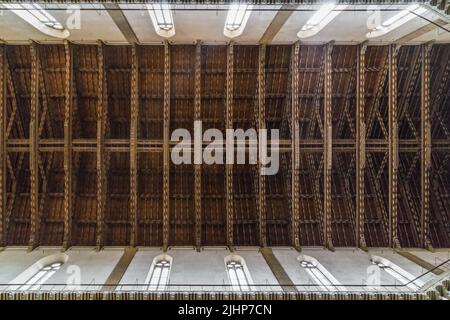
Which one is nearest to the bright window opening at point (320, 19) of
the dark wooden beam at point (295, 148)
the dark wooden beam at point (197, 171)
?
the dark wooden beam at point (295, 148)

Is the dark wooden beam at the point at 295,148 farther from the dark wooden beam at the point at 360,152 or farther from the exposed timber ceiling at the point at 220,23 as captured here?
the dark wooden beam at the point at 360,152

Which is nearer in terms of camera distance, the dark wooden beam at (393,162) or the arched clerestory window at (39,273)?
the arched clerestory window at (39,273)

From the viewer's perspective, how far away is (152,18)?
43.6 feet

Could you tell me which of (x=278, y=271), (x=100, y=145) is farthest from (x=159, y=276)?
(x=100, y=145)

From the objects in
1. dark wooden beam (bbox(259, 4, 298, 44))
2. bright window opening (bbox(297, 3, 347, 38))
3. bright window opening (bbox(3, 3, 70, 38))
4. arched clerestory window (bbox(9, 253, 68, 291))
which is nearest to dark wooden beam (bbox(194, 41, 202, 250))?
dark wooden beam (bbox(259, 4, 298, 44))

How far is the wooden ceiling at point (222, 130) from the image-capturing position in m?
16.1

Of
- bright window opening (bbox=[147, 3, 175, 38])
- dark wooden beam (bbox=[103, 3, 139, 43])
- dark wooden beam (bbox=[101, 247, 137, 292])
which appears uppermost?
bright window opening (bbox=[147, 3, 175, 38])

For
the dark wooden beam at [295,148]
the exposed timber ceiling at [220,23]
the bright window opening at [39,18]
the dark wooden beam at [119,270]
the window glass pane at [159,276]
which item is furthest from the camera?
the dark wooden beam at [295,148]

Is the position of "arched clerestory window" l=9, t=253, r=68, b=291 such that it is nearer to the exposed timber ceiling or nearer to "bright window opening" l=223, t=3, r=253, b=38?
the exposed timber ceiling

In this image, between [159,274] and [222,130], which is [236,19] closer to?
[222,130]

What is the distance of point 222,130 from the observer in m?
18.2

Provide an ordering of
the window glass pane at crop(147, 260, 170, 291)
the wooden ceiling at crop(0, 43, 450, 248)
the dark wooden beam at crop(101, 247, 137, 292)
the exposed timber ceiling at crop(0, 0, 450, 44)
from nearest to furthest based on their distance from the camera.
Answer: the exposed timber ceiling at crop(0, 0, 450, 44) < the dark wooden beam at crop(101, 247, 137, 292) < the window glass pane at crop(147, 260, 170, 291) < the wooden ceiling at crop(0, 43, 450, 248)

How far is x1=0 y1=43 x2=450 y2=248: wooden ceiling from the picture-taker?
635 inches
